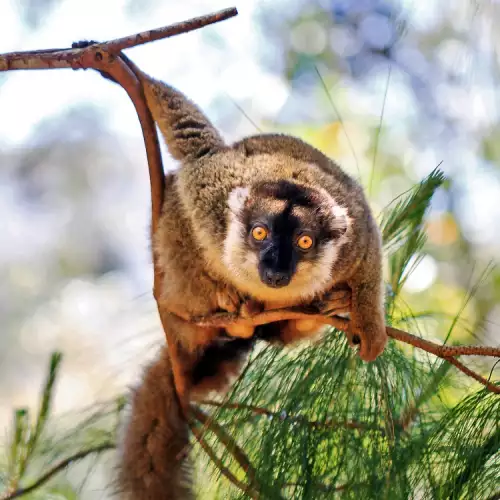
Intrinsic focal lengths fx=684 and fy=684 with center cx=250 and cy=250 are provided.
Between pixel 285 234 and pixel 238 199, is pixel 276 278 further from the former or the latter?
pixel 238 199

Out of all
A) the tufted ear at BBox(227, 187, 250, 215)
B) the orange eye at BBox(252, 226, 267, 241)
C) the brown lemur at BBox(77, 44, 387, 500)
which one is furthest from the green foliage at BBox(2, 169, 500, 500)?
the tufted ear at BBox(227, 187, 250, 215)

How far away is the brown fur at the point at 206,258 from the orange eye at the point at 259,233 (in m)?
0.07

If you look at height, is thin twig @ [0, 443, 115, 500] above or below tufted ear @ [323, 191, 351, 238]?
below

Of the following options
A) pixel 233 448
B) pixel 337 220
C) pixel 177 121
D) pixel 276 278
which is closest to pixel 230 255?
pixel 276 278

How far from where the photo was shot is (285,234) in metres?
2.28

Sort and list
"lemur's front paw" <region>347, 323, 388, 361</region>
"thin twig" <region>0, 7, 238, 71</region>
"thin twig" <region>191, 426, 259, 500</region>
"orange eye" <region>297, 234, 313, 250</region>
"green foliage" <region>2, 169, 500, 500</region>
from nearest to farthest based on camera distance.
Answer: "green foliage" <region>2, 169, 500, 500</region>
"thin twig" <region>191, 426, 259, 500</region>
"thin twig" <region>0, 7, 238, 71</region>
"lemur's front paw" <region>347, 323, 388, 361</region>
"orange eye" <region>297, 234, 313, 250</region>

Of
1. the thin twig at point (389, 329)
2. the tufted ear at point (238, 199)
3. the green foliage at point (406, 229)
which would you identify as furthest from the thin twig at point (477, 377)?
the tufted ear at point (238, 199)

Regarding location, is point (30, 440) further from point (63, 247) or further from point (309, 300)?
point (63, 247)

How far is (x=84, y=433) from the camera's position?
271 centimetres

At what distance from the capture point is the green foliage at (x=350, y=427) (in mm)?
1808

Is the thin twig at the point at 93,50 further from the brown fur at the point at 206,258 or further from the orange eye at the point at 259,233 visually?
the orange eye at the point at 259,233

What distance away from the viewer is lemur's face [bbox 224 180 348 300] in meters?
2.28

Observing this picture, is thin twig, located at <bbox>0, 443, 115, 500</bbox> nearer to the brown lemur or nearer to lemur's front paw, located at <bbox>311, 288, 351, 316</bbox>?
the brown lemur

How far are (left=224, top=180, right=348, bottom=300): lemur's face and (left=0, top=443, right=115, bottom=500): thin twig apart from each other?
92 cm
